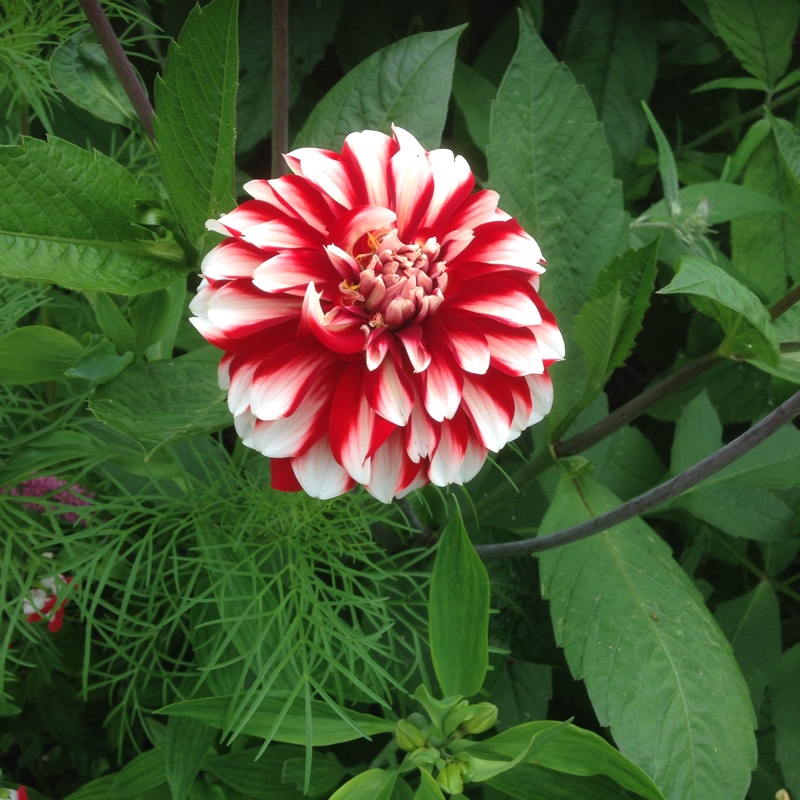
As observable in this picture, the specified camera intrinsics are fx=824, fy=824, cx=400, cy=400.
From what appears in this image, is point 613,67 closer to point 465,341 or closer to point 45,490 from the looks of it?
point 465,341

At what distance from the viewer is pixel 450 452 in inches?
17.4

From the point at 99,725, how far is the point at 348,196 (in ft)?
2.03

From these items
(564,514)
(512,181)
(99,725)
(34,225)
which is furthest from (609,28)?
(99,725)

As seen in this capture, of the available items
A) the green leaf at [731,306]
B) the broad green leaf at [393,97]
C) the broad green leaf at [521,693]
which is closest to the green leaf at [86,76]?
the broad green leaf at [393,97]

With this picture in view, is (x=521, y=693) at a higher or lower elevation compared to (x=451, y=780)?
lower

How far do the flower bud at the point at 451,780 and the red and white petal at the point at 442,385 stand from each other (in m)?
0.23

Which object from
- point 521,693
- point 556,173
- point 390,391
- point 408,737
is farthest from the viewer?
point 521,693

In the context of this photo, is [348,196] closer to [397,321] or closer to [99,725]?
[397,321]

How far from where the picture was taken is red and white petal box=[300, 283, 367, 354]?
0.39 metres

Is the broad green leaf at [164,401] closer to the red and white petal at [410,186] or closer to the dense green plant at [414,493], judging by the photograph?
the dense green plant at [414,493]

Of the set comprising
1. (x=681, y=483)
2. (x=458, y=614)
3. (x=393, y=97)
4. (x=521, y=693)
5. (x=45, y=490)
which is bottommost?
(x=521, y=693)

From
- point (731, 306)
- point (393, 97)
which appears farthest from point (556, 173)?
point (731, 306)

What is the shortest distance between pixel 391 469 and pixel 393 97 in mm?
292

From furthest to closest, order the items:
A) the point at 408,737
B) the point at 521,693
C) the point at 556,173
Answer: the point at 521,693 < the point at 556,173 < the point at 408,737
